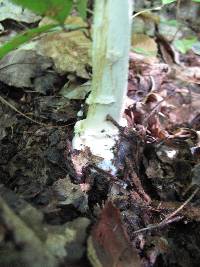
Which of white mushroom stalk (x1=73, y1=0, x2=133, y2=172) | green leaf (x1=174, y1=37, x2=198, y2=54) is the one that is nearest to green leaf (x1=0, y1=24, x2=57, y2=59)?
white mushroom stalk (x1=73, y1=0, x2=133, y2=172)

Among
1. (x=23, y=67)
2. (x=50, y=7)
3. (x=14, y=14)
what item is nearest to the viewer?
(x=50, y=7)

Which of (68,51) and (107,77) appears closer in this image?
(107,77)

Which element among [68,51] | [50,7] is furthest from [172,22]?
[50,7]

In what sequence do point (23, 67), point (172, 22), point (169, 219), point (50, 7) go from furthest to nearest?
point (172, 22) → point (23, 67) → point (169, 219) → point (50, 7)

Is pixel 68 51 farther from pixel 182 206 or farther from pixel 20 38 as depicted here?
pixel 182 206

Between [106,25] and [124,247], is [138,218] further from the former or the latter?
[106,25]
